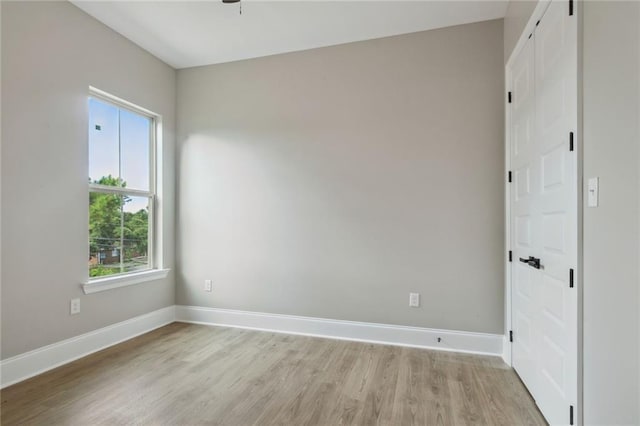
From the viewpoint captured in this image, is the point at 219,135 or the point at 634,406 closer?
the point at 634,406

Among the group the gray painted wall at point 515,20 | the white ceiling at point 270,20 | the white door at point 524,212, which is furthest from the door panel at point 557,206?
the white ceiling at point 270,20

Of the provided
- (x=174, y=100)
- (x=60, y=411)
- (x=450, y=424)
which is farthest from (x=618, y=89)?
(x=174, y=100)

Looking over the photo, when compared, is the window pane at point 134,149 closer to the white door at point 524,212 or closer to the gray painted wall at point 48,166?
the gray painted wall at point 48,166

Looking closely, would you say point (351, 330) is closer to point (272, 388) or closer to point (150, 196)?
point (272, 388)

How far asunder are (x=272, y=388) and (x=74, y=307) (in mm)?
1860

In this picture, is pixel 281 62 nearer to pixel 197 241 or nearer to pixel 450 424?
pixel 197 241

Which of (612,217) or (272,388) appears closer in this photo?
(612,217)

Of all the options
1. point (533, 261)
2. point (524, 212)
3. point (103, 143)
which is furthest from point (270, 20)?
point (533, 261)

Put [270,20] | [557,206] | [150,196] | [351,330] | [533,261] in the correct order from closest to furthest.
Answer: [557,206] < [533,261] < [270,20] < [351,330] < [150,196]

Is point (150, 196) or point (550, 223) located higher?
point (150, 196)

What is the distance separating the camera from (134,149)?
11.1ft

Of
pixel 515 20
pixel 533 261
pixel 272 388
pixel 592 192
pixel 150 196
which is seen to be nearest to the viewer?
pixel 592 192

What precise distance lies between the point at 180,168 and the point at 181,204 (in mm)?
438

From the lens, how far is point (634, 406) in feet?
3.55
